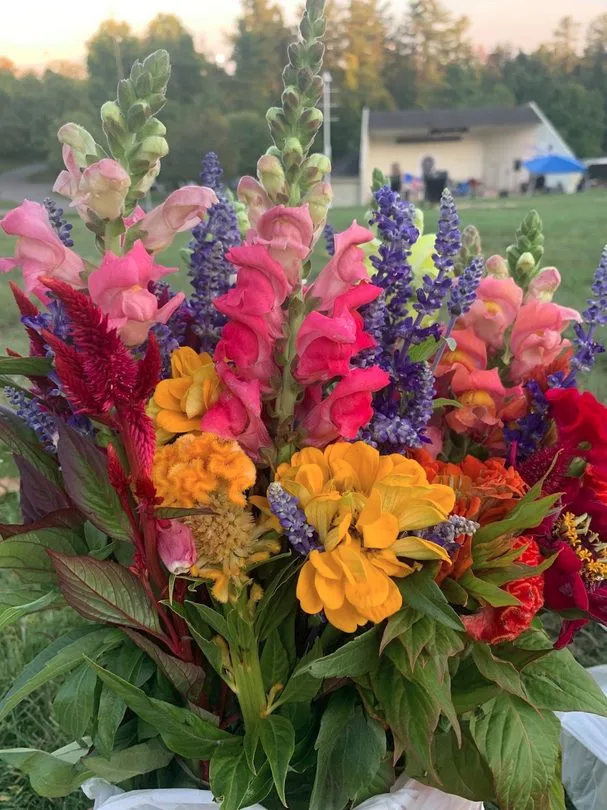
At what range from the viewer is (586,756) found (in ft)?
3.70

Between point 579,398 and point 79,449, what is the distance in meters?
0.37

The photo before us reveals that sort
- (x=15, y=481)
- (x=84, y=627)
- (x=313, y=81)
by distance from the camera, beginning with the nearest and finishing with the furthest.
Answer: (x=313, y=81)
(x=84, y=627)
(x=15, y=481)

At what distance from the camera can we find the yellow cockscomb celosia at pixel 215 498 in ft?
1.67

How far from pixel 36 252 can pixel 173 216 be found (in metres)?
0.10

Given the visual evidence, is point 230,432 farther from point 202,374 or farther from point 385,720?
point 385,720

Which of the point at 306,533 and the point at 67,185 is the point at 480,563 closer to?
the point at 306,533

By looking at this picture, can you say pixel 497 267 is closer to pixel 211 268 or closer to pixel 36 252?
pixel 211 268

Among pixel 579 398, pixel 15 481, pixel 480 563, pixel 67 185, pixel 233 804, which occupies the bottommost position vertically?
pixel 15 481

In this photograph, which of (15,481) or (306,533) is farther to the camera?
(15,481)

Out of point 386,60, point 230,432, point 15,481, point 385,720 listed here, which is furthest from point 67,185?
point 386,60

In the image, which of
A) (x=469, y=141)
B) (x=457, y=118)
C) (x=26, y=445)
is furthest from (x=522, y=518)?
(x=469, y=141)

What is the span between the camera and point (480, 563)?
565 millimetres

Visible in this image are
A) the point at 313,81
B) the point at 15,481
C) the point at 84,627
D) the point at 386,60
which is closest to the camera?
the point at 313,81

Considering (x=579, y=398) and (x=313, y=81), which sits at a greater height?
(x=313, y=81)
